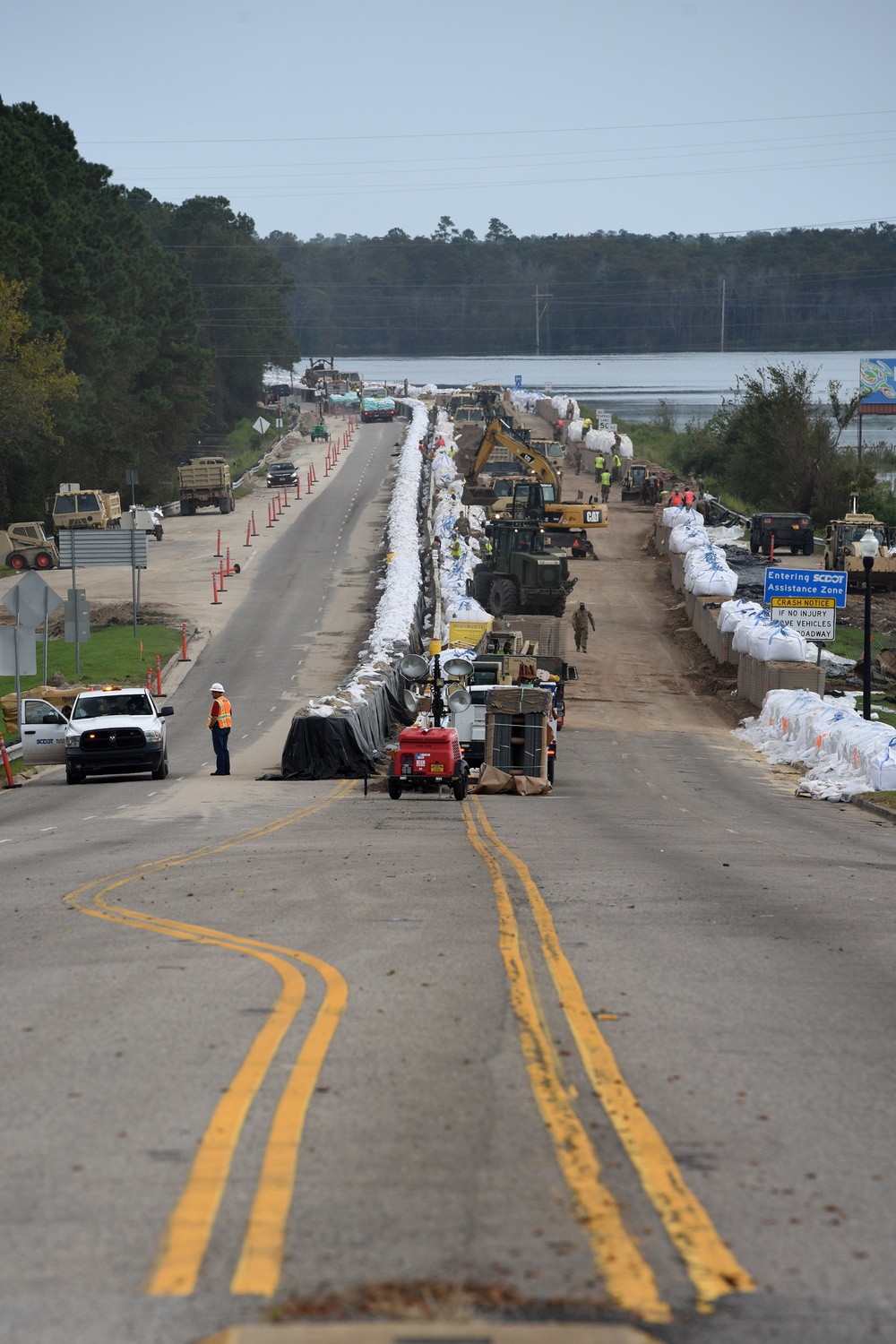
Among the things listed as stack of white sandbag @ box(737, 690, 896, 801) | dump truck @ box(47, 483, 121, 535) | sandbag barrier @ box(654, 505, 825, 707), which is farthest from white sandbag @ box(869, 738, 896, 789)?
dump truck @ box(47, 483, 121, 535)

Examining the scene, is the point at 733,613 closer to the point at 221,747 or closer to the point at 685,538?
the point at 685,538

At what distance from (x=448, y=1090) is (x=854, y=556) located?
52.1m

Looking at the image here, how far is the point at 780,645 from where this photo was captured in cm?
3800

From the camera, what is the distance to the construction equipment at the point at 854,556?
56.6 meters

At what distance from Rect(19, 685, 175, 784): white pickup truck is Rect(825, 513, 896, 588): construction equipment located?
34918mm

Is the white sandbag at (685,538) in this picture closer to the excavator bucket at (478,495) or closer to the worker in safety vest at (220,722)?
the excavator bucket at (478,495)

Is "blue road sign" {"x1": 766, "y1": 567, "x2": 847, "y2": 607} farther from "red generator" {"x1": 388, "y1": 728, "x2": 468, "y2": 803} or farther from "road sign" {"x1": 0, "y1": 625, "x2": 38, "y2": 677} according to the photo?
"road sign" {"x1": 0, "y1": 625, "x2": 38, "y2": 677}

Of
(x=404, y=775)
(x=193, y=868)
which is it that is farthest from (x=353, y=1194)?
(x=404, y=775)

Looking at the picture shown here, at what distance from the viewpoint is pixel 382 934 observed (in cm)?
1036

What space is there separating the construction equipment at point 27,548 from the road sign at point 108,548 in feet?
59.2

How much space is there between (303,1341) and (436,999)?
3996 mm

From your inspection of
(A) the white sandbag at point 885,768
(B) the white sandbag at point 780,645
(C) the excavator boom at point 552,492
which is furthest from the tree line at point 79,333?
(A) the white sandbag at point 885,768

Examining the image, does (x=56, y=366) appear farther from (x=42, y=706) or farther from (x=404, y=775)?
(x=404, y=775)

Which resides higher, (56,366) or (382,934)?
(56,366)
